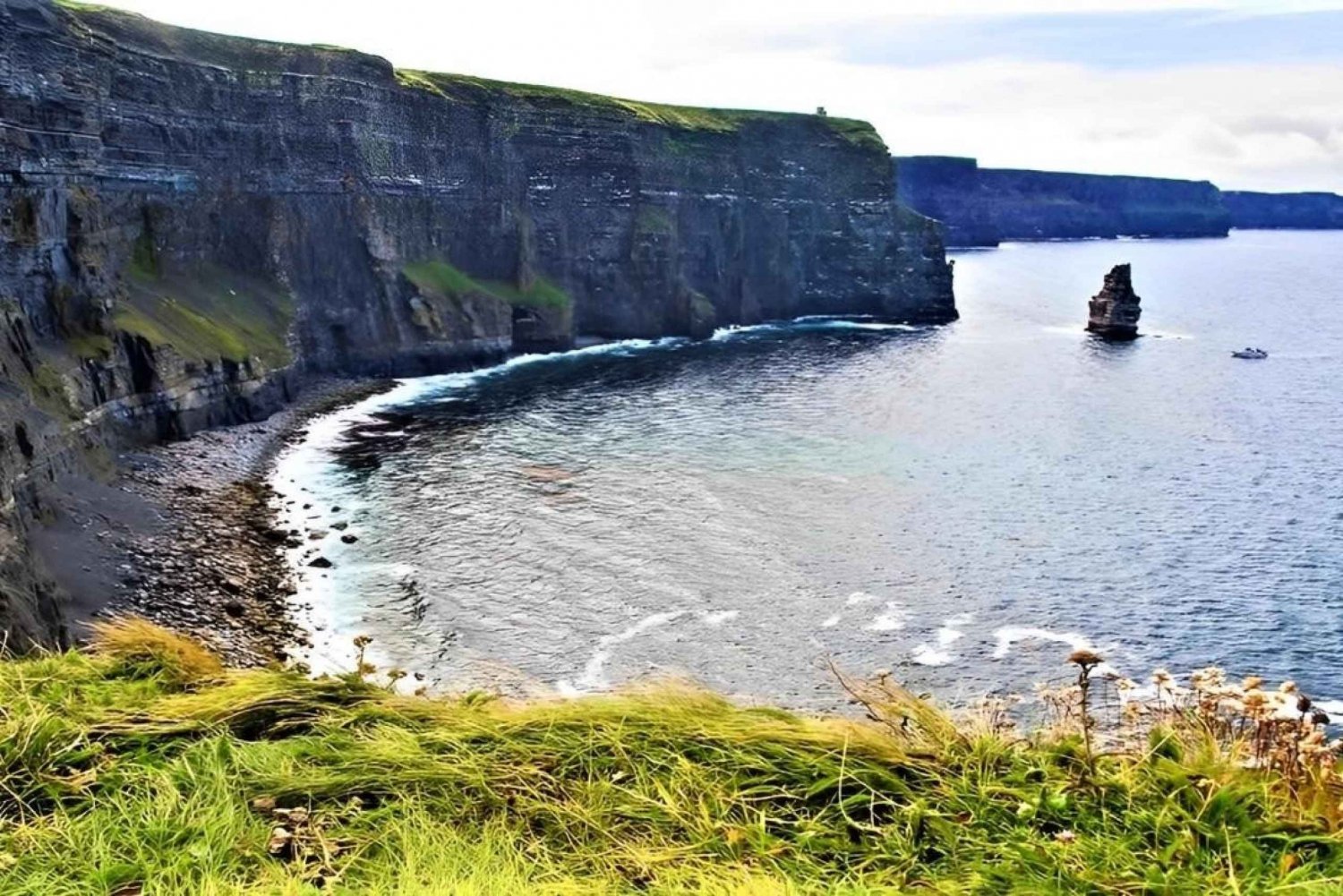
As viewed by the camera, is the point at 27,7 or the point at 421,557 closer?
the point at 421,557

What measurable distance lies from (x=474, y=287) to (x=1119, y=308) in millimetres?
67926

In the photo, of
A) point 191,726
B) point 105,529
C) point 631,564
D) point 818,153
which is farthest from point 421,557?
point 818,153

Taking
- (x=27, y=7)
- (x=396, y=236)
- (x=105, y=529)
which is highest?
(x=27, y=7)

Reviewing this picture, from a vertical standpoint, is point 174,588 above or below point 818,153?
below

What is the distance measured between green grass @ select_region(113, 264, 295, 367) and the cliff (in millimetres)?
203

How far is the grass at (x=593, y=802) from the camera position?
6.17 m

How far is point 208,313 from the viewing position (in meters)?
59.4

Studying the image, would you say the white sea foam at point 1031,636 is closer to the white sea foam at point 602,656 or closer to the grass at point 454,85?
the white sea foam at point 602,656

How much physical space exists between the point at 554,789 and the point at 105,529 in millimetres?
33390

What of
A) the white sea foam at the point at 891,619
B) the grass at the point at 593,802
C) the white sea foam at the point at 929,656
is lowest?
the white sea foam at the point at 929,656

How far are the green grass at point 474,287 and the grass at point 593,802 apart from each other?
244 ft

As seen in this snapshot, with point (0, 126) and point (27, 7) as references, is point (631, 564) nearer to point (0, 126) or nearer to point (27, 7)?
point (0, 126)

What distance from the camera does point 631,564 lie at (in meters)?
37.4

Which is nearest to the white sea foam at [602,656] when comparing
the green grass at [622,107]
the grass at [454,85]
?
the grass at [454,85]
